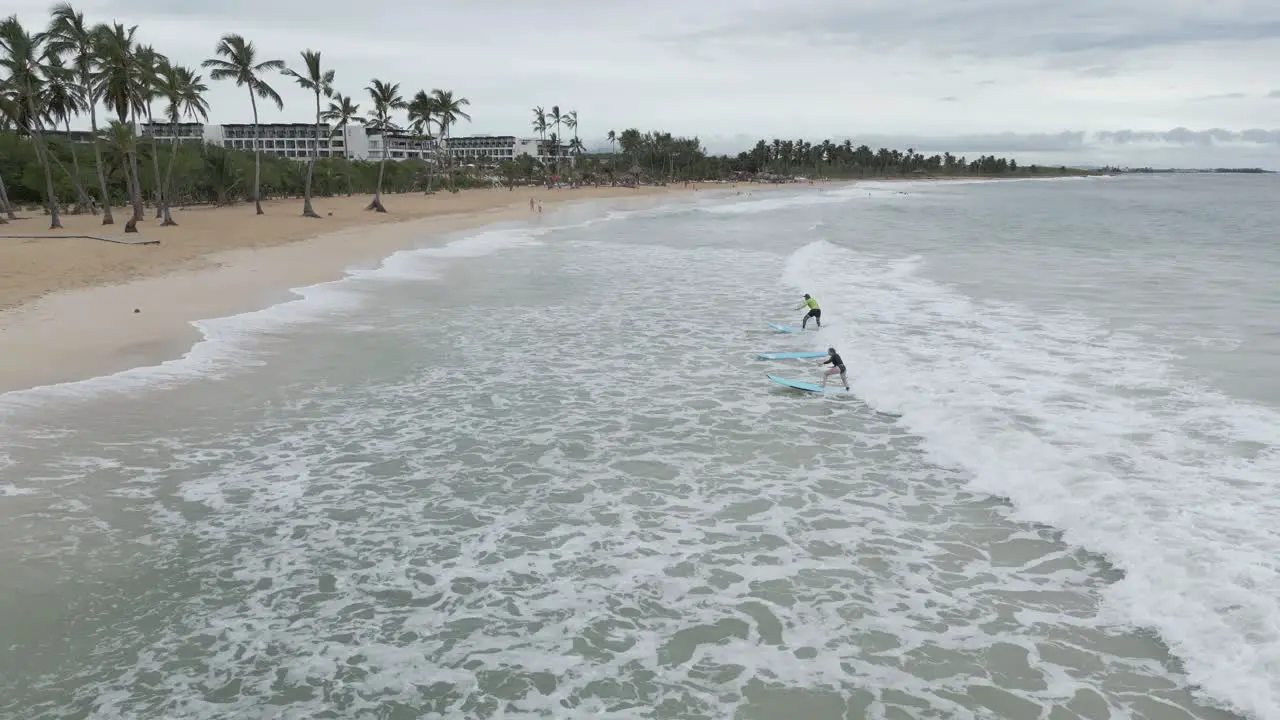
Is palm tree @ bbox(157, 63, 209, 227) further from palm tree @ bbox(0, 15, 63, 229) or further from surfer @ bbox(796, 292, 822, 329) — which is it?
surfer @ bbox(796, 292, 822, 329)

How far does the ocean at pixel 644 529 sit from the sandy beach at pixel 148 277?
50.6 inches

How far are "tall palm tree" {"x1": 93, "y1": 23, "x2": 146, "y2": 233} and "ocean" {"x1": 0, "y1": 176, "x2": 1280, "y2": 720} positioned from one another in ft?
88.3

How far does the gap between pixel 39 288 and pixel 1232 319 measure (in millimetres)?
28173

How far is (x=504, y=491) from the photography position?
8.65 m

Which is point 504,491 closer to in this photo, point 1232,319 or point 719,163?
point 1232,319

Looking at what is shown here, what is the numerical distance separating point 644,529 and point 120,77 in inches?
1547

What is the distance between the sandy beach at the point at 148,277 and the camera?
1362 cm

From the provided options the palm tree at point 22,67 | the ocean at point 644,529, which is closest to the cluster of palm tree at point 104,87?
the palm tree at point 22,67

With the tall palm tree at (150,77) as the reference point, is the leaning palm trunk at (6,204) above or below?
below

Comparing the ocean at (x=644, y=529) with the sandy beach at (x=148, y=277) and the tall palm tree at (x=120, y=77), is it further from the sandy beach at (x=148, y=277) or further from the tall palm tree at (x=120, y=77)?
the tall palm tree at (x=120, y=77)

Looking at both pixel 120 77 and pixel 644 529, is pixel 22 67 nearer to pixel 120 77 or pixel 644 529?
pixel 120 77

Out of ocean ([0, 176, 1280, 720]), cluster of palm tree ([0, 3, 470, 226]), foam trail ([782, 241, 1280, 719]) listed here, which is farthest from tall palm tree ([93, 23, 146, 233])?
foam trail ([782, 241, 1280, 719])

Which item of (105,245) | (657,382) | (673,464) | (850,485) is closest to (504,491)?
(673,464)

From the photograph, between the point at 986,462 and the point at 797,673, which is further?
the point at 986,462
